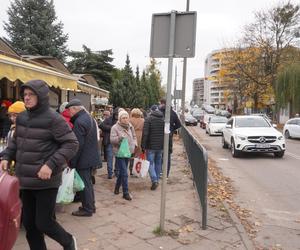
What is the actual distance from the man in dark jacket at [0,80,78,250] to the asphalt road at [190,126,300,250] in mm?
2891

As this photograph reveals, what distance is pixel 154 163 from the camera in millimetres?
8766

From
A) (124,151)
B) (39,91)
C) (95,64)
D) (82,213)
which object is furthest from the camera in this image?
(95,64)

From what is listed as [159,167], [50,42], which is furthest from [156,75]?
[159,167]

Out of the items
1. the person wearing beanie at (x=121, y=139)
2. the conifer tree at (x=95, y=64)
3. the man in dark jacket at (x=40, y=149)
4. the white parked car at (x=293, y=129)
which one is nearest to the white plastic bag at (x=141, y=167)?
the person wearing beanie at (x=121, y=139)

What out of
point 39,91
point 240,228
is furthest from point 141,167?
point 39,91

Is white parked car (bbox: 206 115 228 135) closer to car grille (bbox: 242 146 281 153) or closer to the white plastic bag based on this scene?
car grille (bbox: 242 146 281 153)

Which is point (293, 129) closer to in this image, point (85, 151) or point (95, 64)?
point (85, 151)

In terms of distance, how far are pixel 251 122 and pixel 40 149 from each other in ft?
44.4

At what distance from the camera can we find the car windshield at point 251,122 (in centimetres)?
1619

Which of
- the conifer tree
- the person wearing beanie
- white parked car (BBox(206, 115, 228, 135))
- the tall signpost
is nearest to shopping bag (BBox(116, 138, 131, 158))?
the person wearing beanie

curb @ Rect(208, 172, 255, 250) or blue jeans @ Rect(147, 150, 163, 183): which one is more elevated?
blue jeans @ Rect(147, 150, 163, 183)

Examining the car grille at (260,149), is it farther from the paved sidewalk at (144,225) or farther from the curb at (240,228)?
the curb at (240,228)

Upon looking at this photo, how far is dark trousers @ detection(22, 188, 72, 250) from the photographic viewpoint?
12.7ft

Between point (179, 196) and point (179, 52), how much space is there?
3.36m
